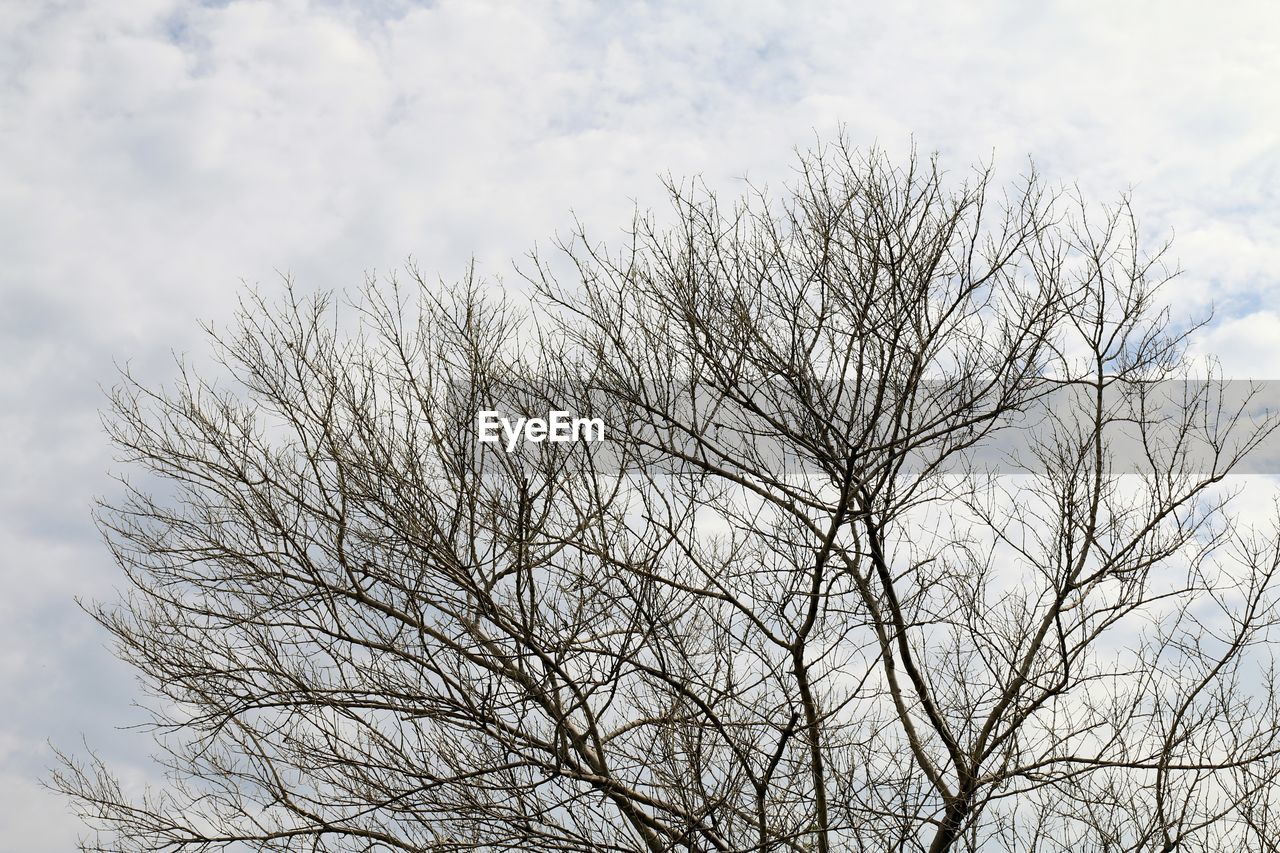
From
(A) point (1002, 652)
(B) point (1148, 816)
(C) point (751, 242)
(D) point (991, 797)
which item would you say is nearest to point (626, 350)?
(C) point (751, 242)

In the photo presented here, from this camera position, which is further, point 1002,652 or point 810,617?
point 1002,652

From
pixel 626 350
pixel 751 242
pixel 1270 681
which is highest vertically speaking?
pixel 751 242

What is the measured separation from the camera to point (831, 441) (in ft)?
23.2

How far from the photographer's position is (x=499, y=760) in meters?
6.11

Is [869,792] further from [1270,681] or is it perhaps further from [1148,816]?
[1270,681]

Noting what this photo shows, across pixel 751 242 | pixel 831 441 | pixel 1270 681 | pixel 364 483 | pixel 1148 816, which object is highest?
pixel 751 242

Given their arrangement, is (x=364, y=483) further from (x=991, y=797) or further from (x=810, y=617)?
(x=991, y=797)

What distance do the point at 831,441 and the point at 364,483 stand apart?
9.59ft

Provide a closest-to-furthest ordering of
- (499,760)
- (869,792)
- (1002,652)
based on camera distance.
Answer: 1. (499,760)
2. (869,792)
3. (1002,652)

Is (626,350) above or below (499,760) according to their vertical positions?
above

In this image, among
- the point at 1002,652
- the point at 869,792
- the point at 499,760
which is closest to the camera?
the point at 499,760

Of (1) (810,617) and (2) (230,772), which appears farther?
(2) (230,772)

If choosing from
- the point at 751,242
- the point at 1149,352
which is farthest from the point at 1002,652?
the point at 751,242

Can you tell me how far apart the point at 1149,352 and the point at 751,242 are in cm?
273
